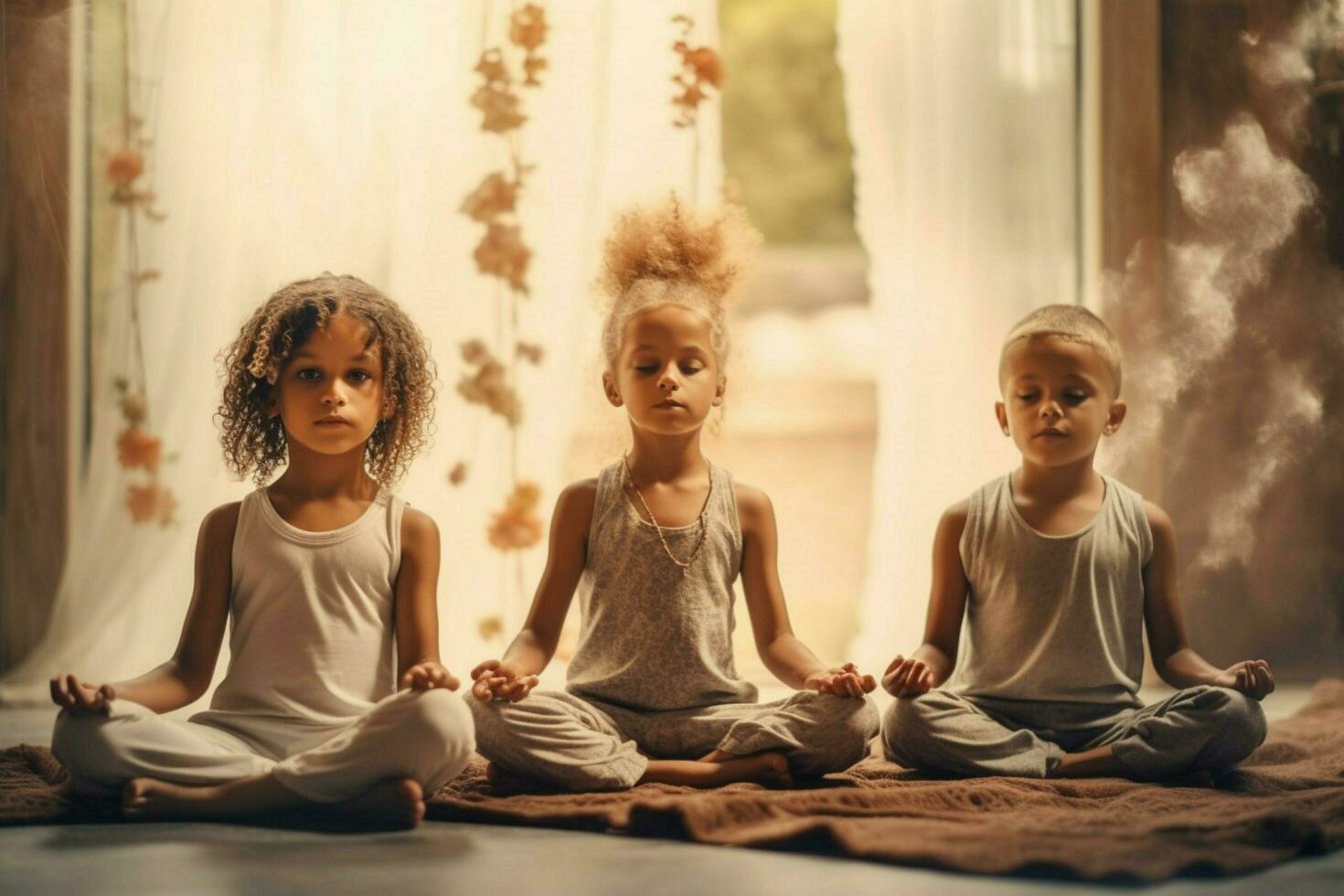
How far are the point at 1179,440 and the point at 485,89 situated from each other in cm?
147

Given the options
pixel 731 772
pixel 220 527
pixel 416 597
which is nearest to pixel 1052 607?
pixel 731 772

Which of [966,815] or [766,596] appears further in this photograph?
[766,596]

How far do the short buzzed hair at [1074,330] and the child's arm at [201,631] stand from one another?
1.09 metres

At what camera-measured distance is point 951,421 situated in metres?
2.83

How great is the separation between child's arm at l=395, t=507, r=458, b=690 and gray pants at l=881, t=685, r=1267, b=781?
2.02ft

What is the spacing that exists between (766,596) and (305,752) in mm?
668

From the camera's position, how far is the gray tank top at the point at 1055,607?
198 centimetres

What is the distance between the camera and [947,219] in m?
2.85

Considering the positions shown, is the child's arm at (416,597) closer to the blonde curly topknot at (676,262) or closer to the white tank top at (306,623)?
the white tank top at (306,623)

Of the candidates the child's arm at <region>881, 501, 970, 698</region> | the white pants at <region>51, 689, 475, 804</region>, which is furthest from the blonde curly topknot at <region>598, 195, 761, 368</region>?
the white pants at <region>51, 689, 475, 804</region>

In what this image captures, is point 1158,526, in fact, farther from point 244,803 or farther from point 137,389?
point 137,389

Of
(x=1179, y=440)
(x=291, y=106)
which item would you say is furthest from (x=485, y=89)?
(x=1179, y=440)

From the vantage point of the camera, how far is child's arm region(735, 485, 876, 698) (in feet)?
6.43

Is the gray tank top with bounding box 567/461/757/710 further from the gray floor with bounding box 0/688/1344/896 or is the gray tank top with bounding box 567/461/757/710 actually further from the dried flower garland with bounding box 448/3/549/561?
the dried flower garland with bounding box 448/3/549/561
